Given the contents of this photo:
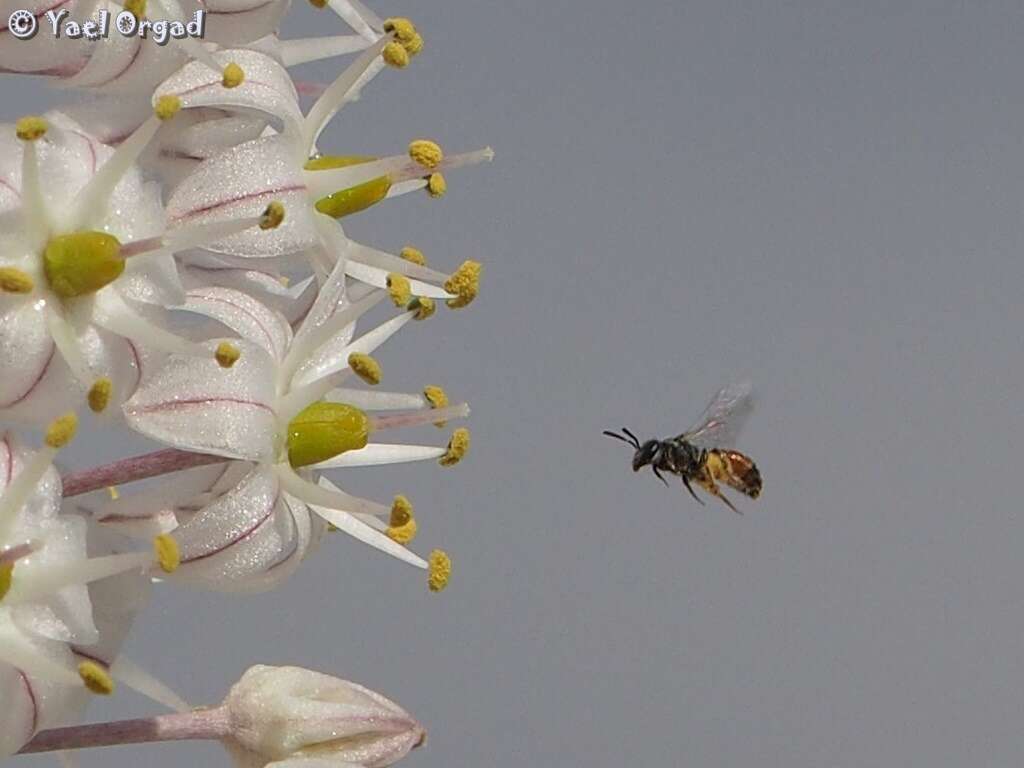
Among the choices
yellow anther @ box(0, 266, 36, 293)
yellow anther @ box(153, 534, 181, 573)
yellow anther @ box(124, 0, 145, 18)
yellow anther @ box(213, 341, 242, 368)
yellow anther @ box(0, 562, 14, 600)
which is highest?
yellow anther @ box(124, 0, 145, 18)

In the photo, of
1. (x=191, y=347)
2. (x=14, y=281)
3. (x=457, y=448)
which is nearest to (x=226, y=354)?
(x=191, y=347)

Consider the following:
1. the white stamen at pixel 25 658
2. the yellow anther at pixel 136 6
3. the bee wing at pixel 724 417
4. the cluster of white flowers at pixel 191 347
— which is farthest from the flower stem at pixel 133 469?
the bee wing at pixel 724 417

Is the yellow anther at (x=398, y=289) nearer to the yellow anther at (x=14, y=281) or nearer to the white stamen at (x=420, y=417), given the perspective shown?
the white stamen at (x=420, y=417)

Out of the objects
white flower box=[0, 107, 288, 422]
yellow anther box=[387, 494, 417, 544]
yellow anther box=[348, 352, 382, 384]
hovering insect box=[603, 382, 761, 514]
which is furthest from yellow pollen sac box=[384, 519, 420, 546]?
hovering insect box=[603, 382, 761, 514]

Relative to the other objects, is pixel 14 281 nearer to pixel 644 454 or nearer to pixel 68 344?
pixel 68 344

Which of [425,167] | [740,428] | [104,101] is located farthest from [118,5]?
[740,428]

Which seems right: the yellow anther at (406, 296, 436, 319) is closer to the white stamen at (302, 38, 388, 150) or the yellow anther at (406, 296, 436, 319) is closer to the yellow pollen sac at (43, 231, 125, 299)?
the white stamen at (302, 38, 388, 150)

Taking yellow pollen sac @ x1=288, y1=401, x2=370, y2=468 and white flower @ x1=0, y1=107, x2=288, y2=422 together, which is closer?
white flower @ x1=0, y1=107, x2=288, y2=422
